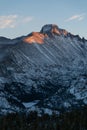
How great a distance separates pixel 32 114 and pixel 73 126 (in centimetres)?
3455

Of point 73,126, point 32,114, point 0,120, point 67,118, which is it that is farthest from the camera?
point 32,114

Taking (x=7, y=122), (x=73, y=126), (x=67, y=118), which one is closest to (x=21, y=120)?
(x=7, y=122)

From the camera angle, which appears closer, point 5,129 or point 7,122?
point 5,129

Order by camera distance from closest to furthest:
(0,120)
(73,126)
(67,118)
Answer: (73,126), (67,118), (0,120)

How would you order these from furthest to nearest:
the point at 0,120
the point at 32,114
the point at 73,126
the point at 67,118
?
the point at 32,114 → the point at 0,120 → the point at 67,118 → the point at 73,126

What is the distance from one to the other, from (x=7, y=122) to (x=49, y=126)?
1563 cm

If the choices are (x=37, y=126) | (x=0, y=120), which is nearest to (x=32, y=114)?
(x=0, y=120)

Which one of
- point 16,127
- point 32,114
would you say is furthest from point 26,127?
point 32,114

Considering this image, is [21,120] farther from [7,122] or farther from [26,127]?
[26,127]

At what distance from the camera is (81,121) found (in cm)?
11031

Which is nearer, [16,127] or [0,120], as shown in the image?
[16,127]

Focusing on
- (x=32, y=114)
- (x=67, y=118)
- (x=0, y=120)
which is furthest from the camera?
(x=32, y=114)

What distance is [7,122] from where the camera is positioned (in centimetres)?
12006

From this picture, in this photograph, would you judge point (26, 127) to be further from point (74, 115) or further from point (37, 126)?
point (74, 115)
